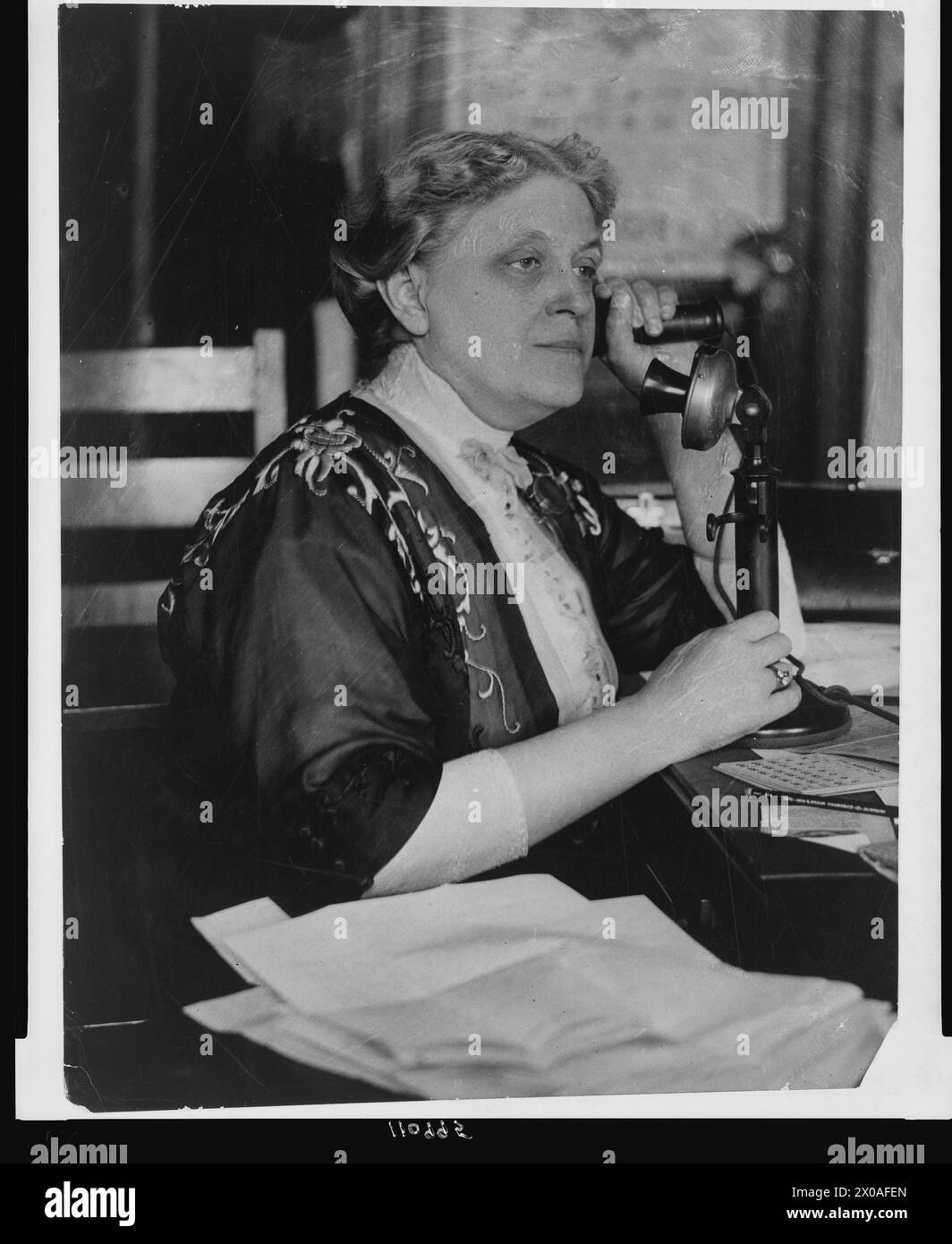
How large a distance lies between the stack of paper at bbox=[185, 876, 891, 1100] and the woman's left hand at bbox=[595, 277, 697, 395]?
81cm

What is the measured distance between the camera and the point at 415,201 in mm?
1756

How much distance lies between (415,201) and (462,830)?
958 mm

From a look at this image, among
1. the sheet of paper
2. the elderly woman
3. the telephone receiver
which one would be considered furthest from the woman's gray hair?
the sheet of paper

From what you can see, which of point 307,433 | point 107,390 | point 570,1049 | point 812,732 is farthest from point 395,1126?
point 107,390

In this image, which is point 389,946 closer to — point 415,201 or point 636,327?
point 636,327

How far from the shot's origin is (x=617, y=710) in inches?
70.0

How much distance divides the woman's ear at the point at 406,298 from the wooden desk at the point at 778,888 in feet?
2.60

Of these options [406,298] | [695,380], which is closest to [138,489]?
[406,298]

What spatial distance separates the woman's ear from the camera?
5.79 feet

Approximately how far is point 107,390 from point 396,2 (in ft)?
2.47

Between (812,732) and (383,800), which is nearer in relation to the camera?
(383,800)

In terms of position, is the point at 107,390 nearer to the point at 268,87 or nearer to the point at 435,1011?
Answer: the point at 268,87

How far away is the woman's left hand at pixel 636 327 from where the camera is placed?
179 cm

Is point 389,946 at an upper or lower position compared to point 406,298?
lower
